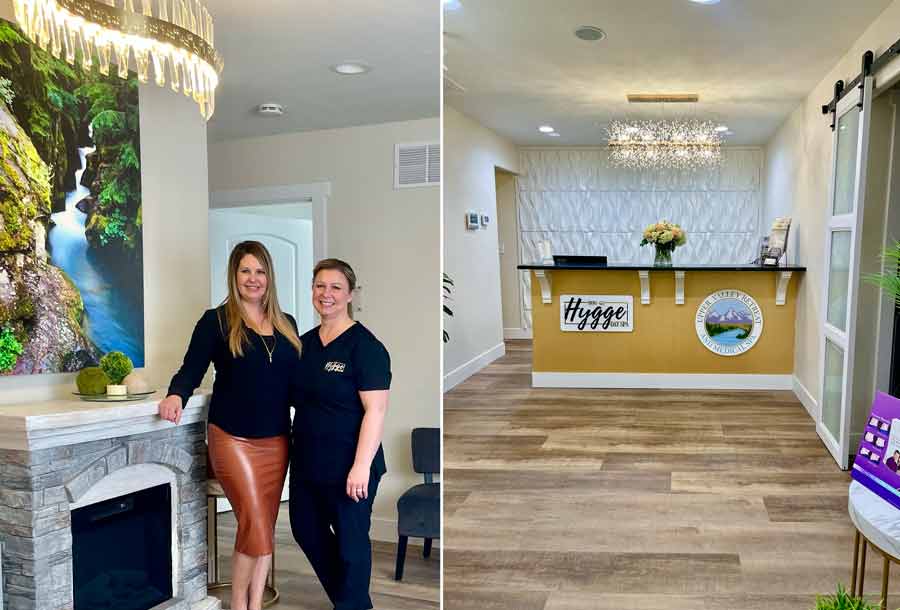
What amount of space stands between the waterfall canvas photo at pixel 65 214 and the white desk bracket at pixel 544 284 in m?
4.83

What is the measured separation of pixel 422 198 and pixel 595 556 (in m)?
1.68

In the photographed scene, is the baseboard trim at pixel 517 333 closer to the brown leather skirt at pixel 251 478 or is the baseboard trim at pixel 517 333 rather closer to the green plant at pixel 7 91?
the brown leather skirt at pixel 251 478

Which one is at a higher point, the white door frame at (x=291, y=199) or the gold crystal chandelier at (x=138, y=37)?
the gold crystal chandelier at (x=138, y=37)

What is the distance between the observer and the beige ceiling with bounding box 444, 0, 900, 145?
425cm

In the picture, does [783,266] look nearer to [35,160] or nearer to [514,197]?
[514,197]

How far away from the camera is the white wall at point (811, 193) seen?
198 inches

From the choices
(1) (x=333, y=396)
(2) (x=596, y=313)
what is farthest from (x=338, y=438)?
(2) (x=596, y=313)

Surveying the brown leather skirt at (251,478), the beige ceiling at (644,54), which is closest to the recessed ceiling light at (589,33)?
the beige ceiling at (644,54)

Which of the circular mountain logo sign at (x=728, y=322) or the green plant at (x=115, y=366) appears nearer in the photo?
the green plant at (x=115, y=366)

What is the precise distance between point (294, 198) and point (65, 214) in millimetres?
507

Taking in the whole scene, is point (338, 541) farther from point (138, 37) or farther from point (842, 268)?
point (842, 268)

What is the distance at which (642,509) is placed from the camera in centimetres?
356

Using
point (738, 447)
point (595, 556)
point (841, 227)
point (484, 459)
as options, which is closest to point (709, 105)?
point (841, 227)

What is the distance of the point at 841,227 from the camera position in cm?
434
